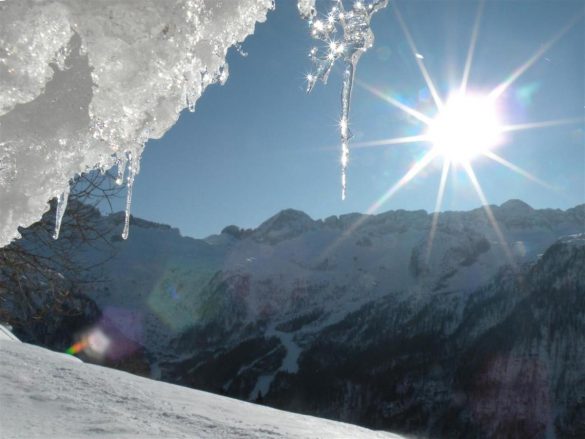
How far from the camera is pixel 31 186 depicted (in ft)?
4.25

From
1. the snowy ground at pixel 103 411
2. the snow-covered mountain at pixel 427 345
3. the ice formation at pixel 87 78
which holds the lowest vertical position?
the snowy ground at pixel 103 411

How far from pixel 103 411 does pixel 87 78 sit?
101 inches

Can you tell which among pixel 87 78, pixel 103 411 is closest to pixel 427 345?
pixel 103 411

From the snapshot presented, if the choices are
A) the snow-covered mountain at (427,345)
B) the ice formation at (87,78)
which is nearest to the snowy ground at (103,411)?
the ice formation at (87,78)

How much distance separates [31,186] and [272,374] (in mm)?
159913

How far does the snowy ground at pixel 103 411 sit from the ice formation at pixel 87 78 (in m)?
1.79

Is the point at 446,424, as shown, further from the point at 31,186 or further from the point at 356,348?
the point at 31,186

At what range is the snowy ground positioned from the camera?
9.07ft

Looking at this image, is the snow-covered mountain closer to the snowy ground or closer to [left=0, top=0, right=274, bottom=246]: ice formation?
the snowy ground

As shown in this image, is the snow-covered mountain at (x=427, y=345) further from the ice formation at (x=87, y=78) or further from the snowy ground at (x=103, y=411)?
the ice formation at (x=87, y=78)

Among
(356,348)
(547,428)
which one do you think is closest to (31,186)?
(547,428)

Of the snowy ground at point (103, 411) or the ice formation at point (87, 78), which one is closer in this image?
the ice formation at point (87, 78)

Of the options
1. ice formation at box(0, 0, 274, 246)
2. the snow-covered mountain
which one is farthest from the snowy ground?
the snow-covered mountain

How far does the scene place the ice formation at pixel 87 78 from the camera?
3.60 feet
